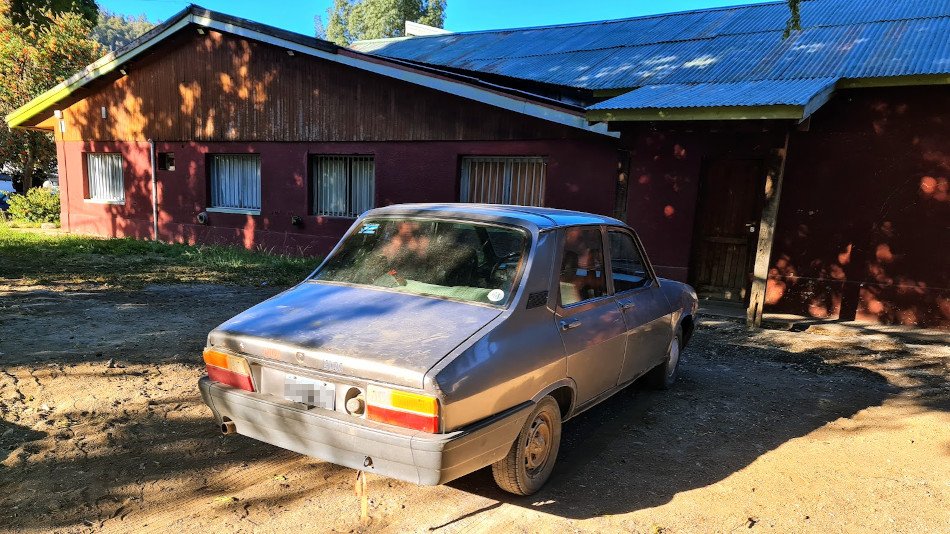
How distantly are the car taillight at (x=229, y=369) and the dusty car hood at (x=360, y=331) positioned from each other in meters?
0.07

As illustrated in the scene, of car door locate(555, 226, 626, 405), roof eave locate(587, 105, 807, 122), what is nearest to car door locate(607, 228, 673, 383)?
car door locate(555, 226, 626, 405)

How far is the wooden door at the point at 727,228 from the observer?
843 centimetres

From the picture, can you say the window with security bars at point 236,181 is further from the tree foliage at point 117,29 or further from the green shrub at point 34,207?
the tree foliage at point 117,29

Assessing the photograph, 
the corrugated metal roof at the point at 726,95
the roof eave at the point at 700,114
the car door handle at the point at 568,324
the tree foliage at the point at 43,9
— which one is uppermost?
the tree foliage at the point at 43,9

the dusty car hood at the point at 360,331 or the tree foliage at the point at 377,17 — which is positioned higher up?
the tree foliage at the point at 377,17

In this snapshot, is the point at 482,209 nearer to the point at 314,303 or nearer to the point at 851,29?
the point at 314,303

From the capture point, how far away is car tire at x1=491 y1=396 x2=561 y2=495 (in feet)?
9.65

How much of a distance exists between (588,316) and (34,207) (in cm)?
1938

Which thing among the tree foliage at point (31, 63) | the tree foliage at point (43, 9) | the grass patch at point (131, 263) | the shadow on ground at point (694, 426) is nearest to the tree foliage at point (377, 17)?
the tree foliage at point (43, 9)

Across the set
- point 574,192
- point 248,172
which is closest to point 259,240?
point 248,172

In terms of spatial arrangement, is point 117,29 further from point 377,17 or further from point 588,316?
point 588,316

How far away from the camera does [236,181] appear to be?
13.2 meters

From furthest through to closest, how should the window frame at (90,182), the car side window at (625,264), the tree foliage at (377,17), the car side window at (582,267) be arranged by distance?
the tree foliage at (377,17) → the window frame at (90,182) → the car side window at (625,264) → the car side window at (582,267)

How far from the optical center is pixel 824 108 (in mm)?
7863
